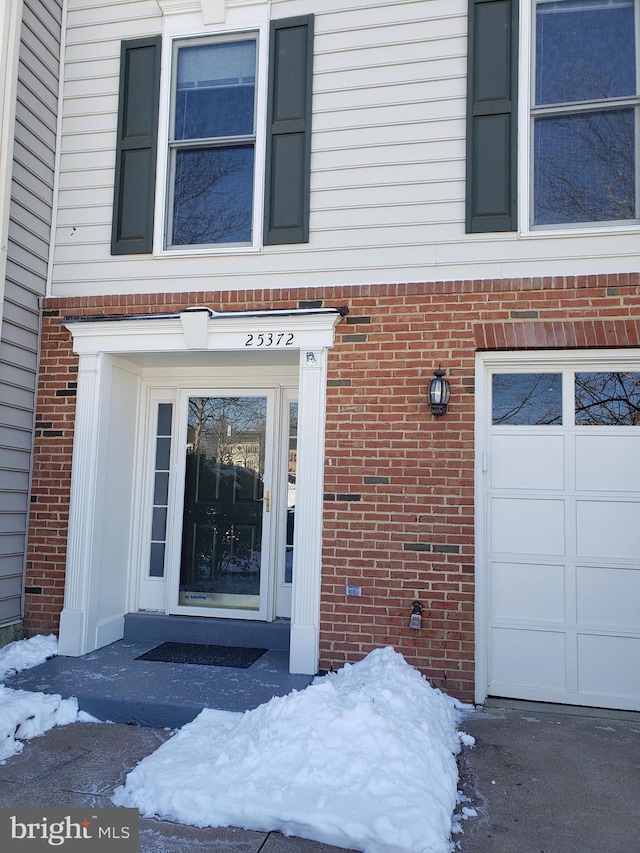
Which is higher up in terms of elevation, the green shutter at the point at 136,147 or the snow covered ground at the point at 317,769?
the green shutter at the point at 136,147

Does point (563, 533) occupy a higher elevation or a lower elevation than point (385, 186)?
lower

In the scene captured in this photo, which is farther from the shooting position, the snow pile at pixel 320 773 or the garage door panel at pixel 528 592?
the garage door panel at pixel 528 592

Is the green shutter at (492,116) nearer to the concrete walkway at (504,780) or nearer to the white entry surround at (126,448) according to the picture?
the white entry surround at (126,448)

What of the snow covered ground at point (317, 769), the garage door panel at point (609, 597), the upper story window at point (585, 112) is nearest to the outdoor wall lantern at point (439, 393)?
the upper story window at point (585, 112)

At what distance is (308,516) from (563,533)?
1.83 meters

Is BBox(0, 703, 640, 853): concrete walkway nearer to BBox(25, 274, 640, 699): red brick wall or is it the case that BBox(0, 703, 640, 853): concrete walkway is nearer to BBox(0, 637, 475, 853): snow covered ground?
BBox(0, 637, 475, 853): snow covered ground

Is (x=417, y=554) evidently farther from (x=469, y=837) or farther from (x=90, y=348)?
(x=90, y=348)

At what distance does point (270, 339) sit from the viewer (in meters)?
4.95

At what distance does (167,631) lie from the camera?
5.46 metres

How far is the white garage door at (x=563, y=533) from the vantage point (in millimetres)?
4465

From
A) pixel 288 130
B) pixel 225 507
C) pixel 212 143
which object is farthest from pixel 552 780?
pixel 212 143

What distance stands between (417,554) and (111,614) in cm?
267

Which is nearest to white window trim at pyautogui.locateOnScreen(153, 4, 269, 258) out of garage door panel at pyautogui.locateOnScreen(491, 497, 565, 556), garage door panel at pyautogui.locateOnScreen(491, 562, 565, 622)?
garage door panel at pyautogui.locateOnScreen(491, 497, 565, 556)

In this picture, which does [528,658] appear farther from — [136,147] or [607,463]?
[136,147]
